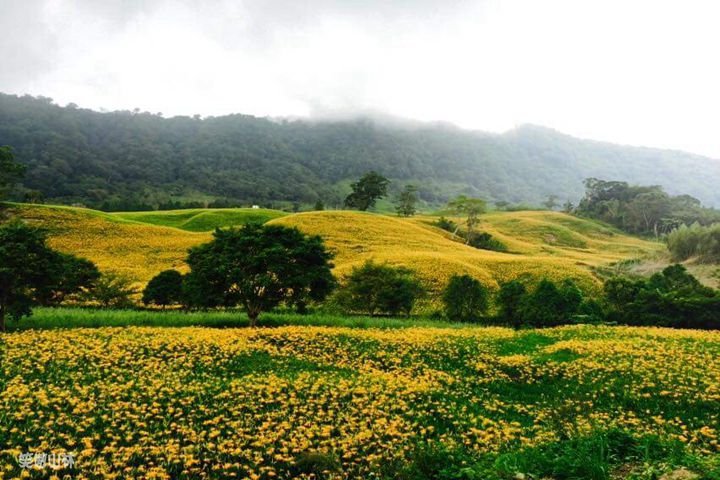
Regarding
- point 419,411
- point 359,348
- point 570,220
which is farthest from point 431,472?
point 570,220

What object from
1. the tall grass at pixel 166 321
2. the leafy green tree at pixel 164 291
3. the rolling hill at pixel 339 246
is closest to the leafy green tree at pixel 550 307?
the tall grass at pixel 166 321

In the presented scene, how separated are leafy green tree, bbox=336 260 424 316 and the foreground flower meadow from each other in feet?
39.9

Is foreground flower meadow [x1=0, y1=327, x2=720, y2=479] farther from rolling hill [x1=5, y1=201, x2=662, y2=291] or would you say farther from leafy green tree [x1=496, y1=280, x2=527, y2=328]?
rolling hill [x1=5, y1=201, x2=662, y2=291]

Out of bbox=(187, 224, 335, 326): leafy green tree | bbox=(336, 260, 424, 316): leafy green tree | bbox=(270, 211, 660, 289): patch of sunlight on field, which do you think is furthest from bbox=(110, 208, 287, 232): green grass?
bbox=(187, 224, 335, 326): leafy green tree

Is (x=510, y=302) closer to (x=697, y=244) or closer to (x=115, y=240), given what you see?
(x=697, y=244)

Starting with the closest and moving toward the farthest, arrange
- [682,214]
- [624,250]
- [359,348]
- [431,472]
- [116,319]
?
[431,472] < [359,348] < [116,319] < [624,250] < [682,214]

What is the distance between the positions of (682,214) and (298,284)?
13782cm

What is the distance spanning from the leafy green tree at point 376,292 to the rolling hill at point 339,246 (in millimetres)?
7655

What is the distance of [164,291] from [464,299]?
73.4ft

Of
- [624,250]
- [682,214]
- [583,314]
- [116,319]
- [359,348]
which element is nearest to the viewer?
[359,348]

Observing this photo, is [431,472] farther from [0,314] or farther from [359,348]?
[0,314]

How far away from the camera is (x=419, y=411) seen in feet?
41.9

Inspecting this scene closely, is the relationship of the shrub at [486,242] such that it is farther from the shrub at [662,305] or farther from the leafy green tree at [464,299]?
A: the leafy green tree at [464,299]

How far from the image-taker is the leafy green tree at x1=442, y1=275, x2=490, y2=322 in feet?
118
